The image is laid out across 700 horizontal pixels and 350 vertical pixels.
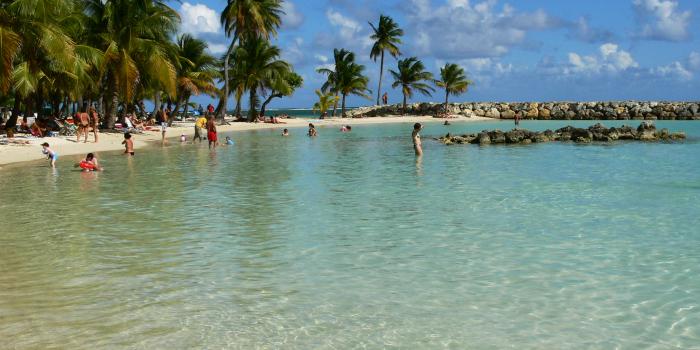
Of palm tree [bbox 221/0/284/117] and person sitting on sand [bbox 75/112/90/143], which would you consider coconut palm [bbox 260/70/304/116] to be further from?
person sitting on sand [bbox 75/112/90/143]

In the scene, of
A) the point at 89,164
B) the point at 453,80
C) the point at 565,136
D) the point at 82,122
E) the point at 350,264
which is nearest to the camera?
the point at 350,264

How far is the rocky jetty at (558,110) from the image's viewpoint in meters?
76.2

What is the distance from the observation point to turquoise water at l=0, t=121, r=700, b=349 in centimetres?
546

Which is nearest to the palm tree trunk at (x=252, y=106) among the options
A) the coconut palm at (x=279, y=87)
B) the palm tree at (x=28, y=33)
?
the coconut palm at (x=279, y=87)

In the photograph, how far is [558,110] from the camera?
8169 cm

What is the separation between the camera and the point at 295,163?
Result: 71.7 feet

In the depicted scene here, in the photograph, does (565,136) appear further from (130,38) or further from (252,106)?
(252,106)

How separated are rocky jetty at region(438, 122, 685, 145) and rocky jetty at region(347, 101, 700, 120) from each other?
41.6 metres

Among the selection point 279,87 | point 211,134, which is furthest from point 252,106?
point 211,134

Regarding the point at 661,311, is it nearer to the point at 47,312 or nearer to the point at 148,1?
the point at 47,312

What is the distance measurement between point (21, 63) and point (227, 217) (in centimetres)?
2298

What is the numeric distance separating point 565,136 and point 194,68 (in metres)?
25.5

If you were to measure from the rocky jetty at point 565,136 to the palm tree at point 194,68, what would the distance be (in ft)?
62.4

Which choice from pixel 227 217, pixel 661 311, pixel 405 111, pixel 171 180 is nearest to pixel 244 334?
pixel 661 311
